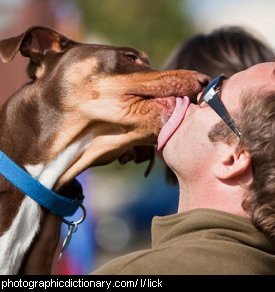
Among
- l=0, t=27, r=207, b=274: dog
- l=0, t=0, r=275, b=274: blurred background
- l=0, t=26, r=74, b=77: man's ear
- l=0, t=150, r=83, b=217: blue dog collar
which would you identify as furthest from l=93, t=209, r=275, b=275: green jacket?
l=0, t=0, r=275, b=274: blurred background

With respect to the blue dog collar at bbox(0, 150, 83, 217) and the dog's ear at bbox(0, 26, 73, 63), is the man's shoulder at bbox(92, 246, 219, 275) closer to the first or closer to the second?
the blue dog collar at bbox(0, 150, 83, 217)

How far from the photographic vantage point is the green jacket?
8.68 ft

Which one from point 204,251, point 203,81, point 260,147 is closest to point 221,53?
point 203,81

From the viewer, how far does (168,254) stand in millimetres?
2697

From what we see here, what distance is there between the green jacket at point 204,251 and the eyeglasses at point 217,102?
404 mm

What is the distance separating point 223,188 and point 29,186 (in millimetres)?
1111

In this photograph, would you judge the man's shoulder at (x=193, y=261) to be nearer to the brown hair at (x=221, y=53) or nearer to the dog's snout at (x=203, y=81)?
the dog's snout at (x=203, y=81)

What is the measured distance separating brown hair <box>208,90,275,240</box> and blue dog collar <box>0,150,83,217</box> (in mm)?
1035

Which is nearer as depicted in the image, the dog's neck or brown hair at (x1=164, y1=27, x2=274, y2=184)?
the dog's neck

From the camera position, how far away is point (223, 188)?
10.0 feet

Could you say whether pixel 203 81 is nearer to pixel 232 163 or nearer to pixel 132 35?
pixel 232 163

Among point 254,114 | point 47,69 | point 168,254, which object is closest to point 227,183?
point 254,114

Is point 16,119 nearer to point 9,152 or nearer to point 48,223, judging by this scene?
point 9,152
